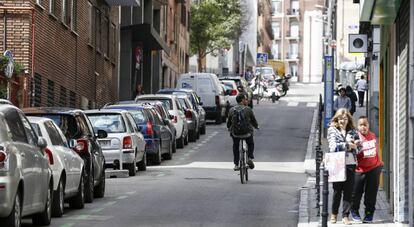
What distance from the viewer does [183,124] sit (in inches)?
1547

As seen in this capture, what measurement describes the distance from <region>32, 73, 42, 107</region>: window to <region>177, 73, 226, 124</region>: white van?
54.3 feet

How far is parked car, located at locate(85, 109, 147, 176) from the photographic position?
27.8 meters

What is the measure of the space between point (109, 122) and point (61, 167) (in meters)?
10.2

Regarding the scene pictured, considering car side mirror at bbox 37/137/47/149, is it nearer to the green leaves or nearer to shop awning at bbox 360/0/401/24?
shop awning at bbox 360/0/401/24

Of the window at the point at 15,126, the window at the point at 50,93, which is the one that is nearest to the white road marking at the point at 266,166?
the window at the point at 50,93

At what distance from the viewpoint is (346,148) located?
17172 mm

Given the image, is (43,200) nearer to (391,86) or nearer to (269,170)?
(391,86)

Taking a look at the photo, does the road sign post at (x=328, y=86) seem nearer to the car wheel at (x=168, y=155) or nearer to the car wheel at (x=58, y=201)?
the car wheel at (x=168, y=155)

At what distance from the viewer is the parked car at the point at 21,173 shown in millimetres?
14422

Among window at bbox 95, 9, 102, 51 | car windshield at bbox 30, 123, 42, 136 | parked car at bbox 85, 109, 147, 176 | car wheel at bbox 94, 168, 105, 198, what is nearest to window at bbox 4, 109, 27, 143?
car windshield at bbox 30, 123, 42, 136

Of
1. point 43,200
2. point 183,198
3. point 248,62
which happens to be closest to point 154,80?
point 183,198

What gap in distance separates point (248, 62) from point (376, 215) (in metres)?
113

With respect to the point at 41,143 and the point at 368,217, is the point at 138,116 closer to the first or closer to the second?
the point at 368,217

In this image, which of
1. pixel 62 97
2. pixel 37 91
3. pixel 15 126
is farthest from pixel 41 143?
pixel 62 97
